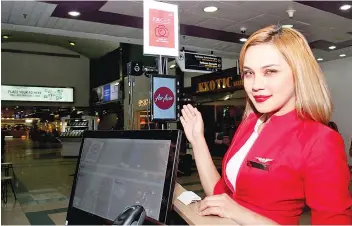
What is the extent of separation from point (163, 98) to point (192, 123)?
1.54 meters

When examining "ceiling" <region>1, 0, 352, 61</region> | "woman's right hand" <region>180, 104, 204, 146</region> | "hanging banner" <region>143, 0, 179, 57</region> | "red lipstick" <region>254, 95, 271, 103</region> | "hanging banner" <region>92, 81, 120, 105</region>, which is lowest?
"woman's right hand" <region>180, 104, 204, 146</region>

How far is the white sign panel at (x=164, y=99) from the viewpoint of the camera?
2631 millimetres

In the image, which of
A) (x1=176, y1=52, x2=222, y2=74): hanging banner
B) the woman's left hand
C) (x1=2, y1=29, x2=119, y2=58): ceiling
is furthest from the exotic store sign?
the woman's left hand

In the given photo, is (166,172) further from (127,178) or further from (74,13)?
(74,13)

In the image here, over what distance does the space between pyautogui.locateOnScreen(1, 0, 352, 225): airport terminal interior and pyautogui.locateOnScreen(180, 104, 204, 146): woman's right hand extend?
0.27 metres

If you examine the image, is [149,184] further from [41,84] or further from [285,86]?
[41,84]

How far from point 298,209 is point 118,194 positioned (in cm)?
52

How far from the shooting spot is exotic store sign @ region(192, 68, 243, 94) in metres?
7.76

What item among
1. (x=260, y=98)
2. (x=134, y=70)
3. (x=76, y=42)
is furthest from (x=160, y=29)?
(x=76, y=42)

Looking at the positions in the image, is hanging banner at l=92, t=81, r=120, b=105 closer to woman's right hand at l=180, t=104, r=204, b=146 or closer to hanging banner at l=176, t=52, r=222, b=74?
hanging banner at l=176, t=52, r=222, b=74

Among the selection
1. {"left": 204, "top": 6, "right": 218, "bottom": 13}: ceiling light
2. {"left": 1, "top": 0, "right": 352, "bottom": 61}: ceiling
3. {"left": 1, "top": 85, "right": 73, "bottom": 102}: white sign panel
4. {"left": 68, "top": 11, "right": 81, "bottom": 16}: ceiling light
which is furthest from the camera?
{"left": 1, "top": 85, "right": 73, "bottom": 102}: white sign panel

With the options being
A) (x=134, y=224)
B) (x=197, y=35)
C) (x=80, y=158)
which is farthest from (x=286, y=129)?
(x=197, y=35)

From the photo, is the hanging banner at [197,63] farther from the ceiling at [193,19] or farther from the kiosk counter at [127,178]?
the kiosk counter at [127,178]

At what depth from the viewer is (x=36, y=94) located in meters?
14.8
